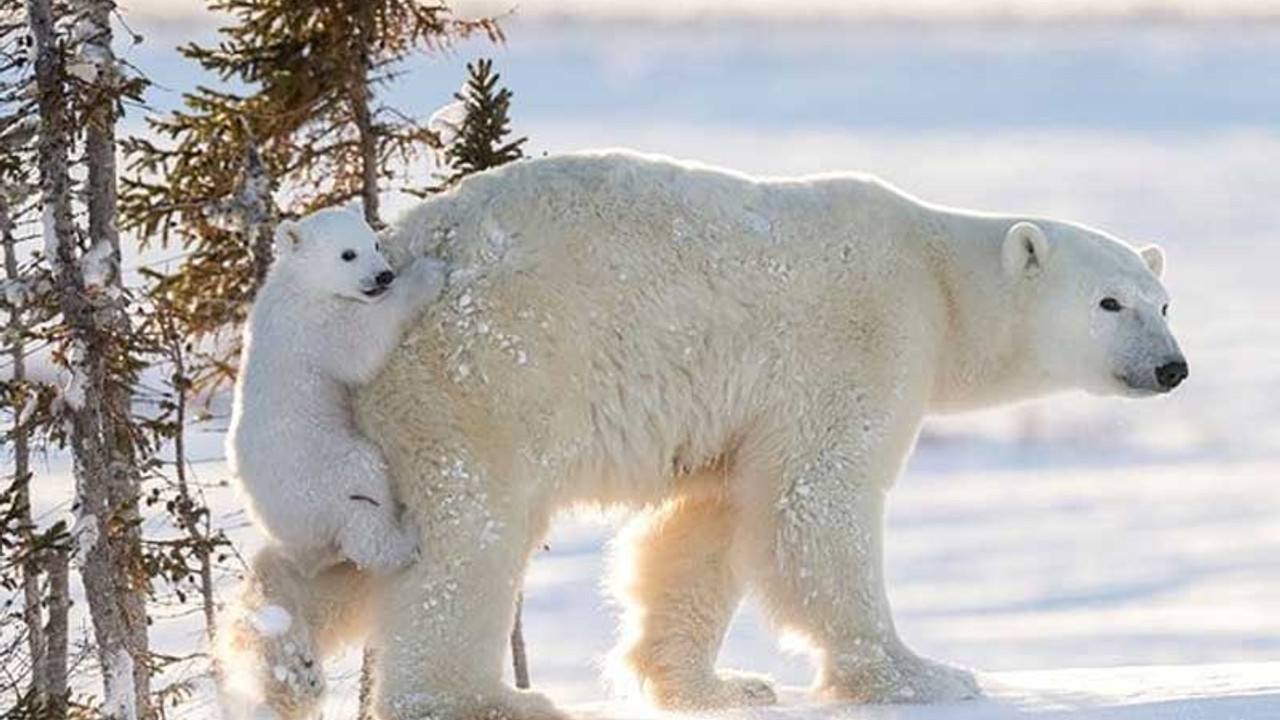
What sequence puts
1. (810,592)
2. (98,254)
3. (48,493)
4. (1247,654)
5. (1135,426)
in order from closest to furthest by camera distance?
(810,592), (98,254), (48,493), (1247,654), (1135,426)

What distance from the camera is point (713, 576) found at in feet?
34.5

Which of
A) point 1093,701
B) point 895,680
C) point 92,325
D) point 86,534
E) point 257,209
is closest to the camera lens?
point 1093,701

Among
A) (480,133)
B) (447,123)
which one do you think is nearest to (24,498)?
(447,123)

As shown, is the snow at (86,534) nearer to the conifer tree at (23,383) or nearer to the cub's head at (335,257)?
the conifer tree at (23,383)

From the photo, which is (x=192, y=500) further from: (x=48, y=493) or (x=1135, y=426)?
(x=1135, y=426)

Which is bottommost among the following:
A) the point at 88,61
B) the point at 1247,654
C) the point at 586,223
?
the point at 1247,654

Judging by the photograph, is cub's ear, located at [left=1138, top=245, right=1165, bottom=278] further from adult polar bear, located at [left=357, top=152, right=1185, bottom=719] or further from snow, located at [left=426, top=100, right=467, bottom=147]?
snow, located at [left=426, top=100, right=467, bottom=147]

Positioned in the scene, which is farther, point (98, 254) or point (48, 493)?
point (48, 493)

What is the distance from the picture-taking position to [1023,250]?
10359mm

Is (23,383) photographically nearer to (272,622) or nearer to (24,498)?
(24,498)

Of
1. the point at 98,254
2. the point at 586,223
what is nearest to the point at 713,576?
the point at 586,223

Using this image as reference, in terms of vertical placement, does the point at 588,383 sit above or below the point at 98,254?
below

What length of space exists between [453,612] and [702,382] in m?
1.35

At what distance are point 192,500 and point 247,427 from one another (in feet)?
13.5
